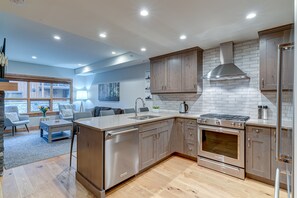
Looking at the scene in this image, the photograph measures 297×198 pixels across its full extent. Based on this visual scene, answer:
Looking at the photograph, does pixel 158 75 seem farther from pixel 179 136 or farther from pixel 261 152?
pixel 261 152

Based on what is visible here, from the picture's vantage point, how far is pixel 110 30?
2.56m

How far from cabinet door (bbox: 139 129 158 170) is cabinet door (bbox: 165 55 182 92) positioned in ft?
4.57

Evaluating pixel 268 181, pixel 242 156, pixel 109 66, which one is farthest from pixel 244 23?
pixel 109 66

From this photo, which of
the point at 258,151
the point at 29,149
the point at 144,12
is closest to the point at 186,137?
the point at 258,151

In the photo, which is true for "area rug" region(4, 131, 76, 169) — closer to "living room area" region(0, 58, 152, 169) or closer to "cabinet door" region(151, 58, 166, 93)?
"living room area" region(0, 58, 152, 169)

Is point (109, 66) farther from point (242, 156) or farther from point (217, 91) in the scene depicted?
point (242, 156)

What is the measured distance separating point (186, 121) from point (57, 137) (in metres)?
3.93

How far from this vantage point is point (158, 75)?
421 centimetres

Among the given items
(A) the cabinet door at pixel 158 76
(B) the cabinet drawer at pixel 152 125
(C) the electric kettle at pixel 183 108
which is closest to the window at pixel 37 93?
(A) the cabinet door at pixel 158 76

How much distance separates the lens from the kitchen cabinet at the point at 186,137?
3.16 metres

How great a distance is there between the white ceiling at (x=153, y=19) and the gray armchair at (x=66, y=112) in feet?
12.1

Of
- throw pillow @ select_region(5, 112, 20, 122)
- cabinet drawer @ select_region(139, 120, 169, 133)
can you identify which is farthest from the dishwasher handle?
throw pillow @ select_region(5, 112, 20, 122)

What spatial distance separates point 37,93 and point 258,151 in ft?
25.7

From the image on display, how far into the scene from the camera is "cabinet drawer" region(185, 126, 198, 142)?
3.14 m
